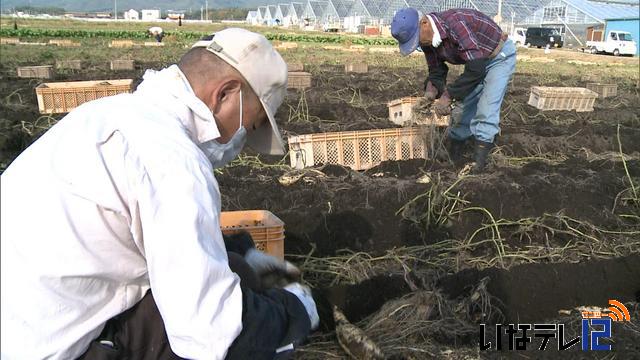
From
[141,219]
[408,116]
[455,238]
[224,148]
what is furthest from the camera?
[408,116]

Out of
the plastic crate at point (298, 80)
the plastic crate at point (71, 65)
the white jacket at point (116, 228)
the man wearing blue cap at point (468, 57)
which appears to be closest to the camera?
the white jacket at point (116, 228)

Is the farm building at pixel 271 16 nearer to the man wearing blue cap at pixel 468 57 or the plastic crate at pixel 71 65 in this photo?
the plastic crate at pixel 71 65

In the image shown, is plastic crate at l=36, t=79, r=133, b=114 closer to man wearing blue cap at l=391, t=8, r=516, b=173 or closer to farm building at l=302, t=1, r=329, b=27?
man wearing blue cap at l=391, t=8, r=516, b=173

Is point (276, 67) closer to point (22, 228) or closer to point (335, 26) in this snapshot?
point (22, 228)

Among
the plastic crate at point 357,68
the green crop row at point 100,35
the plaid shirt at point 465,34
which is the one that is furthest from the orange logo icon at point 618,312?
the green crop row at point 100,35

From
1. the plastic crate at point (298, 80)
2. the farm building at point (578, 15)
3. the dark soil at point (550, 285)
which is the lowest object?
the dark soil at point (550, 285)

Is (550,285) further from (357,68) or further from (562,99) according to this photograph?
(357,68)

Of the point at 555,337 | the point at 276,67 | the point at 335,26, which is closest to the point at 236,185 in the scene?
the point at 555,337

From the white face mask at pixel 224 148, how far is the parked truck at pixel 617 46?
39494 millimetres

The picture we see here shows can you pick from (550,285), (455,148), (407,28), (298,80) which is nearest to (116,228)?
(550,285)

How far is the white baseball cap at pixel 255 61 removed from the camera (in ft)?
4.70

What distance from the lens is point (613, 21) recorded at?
142 ft

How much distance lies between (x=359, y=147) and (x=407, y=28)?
4.66ft

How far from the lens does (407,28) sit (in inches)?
179
